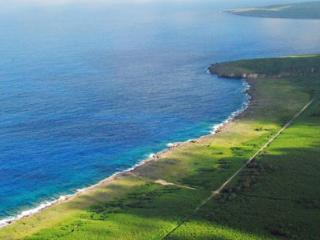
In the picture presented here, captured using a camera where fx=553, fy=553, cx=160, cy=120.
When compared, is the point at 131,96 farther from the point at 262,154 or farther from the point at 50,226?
the point at 50,226

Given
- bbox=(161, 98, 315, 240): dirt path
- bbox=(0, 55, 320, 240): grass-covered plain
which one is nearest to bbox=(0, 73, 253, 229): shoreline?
bbox=(0, 55, 320, 240): grass-covered plain

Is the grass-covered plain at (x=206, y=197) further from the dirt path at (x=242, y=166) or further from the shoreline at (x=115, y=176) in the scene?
the shoreline at (x=115, y=176)

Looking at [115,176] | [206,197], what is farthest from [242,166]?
[115,176]

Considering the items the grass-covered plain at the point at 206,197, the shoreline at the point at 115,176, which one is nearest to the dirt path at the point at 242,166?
the grass-covered plain at the point at 206,197

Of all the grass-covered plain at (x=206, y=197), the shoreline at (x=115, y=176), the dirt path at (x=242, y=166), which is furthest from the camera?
the shoreline at (x=115, y=176)

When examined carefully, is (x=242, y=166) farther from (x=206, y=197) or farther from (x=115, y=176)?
(x=115, y=176)

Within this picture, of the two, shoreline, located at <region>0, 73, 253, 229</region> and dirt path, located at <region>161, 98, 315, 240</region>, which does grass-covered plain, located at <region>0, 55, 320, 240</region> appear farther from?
shoreline, located at <region>0, 73, 253, 229</region>

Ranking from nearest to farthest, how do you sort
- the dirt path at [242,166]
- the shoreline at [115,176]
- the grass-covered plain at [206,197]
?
1. the grass-covered plain at [206,197]
2. the dirt path at [242,166]
3. the shoreline at [115,176]

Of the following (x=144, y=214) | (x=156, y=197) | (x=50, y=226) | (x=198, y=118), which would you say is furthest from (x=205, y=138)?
(x=50, y=226)

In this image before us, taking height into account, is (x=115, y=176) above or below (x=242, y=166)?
below

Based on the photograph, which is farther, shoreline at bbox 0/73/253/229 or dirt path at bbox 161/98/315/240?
shoreline at bbox 0/73/253/229
